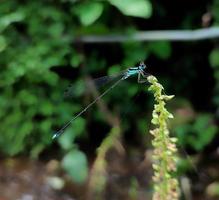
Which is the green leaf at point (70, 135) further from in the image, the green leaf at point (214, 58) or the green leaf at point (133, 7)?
the green leaf at point (214, 58)

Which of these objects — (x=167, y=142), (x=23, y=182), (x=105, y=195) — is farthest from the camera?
(x=23, y=182)

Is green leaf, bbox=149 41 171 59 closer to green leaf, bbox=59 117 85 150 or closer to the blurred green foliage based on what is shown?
the blurred green foliage

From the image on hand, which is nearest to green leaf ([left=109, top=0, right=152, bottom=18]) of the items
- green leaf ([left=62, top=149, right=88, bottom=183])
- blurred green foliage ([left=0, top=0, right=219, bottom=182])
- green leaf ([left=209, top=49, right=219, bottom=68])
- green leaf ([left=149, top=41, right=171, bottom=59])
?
blurred green foliage ([left=0, top=0, right=219, bottom=182])

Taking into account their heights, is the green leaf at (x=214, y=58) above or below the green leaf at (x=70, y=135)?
above

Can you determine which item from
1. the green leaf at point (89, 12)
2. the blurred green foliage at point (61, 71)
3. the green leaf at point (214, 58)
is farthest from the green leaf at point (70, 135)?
the green leaf at point (214, 58)

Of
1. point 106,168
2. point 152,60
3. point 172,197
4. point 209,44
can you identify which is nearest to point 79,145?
point 106,168

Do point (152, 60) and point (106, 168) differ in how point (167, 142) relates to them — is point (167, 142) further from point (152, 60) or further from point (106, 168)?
point (152, 60)
